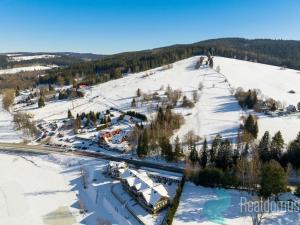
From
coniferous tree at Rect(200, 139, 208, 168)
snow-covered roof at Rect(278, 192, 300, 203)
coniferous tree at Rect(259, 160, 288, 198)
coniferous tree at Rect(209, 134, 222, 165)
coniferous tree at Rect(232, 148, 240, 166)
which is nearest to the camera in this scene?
coniferous tree at Rect(259, 160, 288, 198)

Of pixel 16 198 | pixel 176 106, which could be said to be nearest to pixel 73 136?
pixel 16 198

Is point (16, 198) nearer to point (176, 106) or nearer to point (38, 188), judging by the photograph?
point (38, 188)

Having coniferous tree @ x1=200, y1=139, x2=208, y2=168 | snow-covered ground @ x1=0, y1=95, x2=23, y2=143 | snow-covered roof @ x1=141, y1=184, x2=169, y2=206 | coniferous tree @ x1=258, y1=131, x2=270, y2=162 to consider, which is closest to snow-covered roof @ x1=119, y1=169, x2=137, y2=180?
snow-covered roof @ x1=141, y1=184, x2=169, y2=206

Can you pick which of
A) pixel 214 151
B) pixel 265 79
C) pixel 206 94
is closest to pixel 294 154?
pixel 214 151

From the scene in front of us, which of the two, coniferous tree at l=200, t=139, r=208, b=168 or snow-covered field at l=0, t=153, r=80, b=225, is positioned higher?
coniferous tree at l=200, t=139, r=208, b=168

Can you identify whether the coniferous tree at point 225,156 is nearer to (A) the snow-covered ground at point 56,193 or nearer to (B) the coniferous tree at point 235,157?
(B) the coniferous tree at point 235,157

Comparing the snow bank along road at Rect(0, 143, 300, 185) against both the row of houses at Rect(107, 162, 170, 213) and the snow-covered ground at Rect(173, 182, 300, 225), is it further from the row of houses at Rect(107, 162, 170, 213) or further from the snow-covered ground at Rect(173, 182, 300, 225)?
the snow-covered ground at Rect(173, 182, 300, 225)

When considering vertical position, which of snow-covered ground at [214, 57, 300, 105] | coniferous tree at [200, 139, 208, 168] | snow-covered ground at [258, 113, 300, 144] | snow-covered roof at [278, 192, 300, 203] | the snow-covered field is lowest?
the snow-covered field
